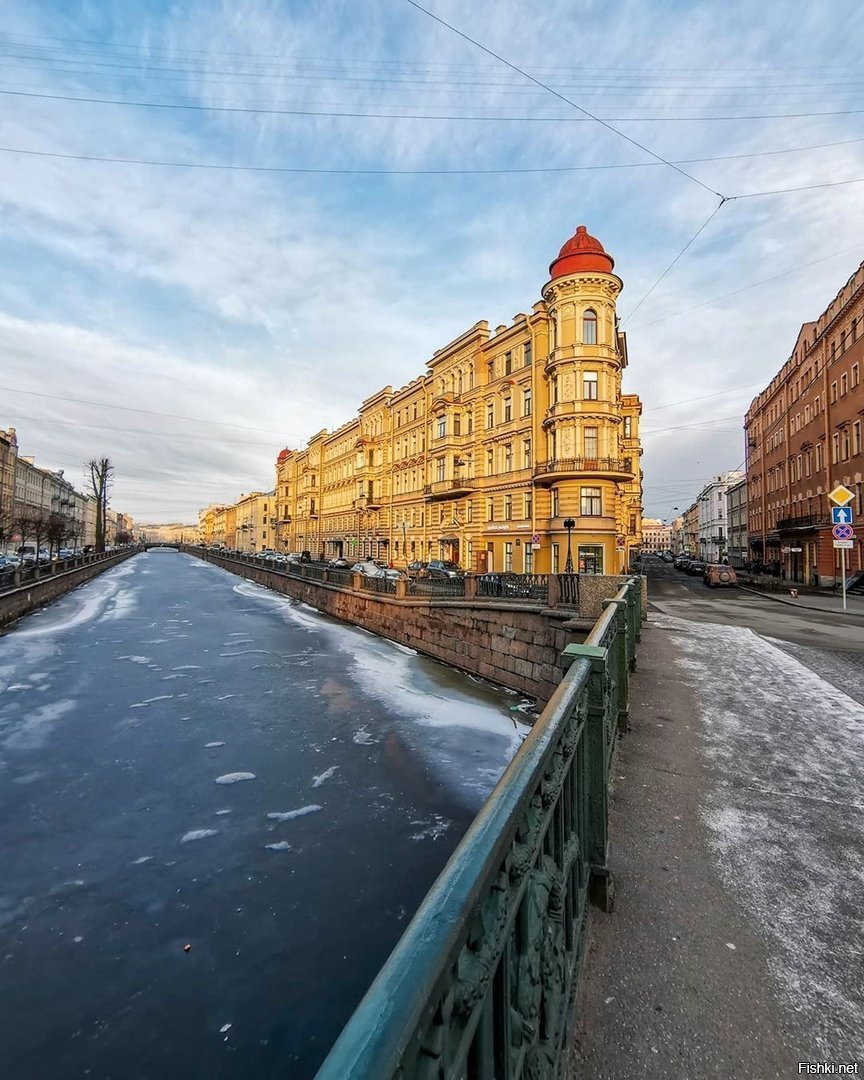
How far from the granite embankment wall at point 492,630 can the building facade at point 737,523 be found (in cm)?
5616

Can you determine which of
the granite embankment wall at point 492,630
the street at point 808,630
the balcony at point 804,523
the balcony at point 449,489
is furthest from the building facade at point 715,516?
the granite embankment wall at point 492,630

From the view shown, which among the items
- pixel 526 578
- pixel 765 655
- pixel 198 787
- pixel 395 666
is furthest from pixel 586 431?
pixel 198 787

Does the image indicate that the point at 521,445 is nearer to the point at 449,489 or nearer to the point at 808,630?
the point at 449,489

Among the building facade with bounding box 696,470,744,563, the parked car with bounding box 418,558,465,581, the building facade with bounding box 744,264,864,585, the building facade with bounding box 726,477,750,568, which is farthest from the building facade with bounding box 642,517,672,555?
the parked car with bounding box 418,558,465,581

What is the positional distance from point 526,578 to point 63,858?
42.3ft

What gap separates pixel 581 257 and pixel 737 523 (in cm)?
5701

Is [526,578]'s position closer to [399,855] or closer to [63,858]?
[399,855]

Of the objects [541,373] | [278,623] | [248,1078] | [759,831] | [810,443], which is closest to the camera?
[759,831]

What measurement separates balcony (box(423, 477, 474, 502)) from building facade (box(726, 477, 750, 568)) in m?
44.2

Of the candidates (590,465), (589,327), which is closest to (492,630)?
(590,465)

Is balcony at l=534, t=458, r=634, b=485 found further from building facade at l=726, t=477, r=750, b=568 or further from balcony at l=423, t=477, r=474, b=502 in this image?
building facade at l=726, t=477, r=750, b=568

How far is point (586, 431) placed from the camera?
84.9ft

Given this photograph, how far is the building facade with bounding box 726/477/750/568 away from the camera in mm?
63625

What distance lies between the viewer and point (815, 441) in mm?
32625
